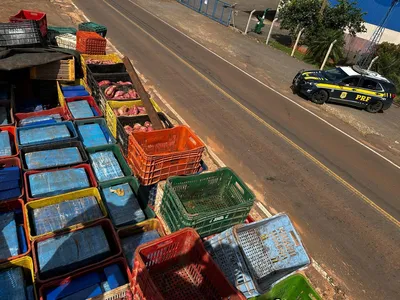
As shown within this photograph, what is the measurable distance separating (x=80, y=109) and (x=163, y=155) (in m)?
3.91

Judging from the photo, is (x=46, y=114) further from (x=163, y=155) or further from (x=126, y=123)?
(x=163, y=155)

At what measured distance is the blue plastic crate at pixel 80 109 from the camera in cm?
792

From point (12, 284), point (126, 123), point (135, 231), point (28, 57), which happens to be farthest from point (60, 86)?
point (12, 284)

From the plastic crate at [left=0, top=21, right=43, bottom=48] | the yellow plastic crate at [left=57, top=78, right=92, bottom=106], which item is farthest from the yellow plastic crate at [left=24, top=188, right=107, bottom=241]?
the plastic crate at [left=0, top=21, right=43, bottom=48]

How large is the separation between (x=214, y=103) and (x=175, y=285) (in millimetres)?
9189

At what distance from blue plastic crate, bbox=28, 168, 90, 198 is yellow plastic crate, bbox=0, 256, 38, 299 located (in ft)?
4.50

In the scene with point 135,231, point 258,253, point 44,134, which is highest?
point 258,253

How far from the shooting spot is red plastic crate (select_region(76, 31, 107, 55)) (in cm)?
1078

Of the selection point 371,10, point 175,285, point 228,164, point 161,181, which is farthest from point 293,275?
point 371,10

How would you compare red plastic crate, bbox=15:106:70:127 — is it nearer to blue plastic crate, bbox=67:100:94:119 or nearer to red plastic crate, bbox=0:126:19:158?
blue plastic crate, bbox=67:100:94:119

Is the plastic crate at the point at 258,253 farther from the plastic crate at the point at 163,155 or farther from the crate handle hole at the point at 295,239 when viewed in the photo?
the plastic crate at the point at 163,155

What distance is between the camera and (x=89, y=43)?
425 inches

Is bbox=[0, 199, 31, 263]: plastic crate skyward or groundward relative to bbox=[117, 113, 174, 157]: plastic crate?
groundward

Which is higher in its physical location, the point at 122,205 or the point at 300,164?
the point at 122,205
